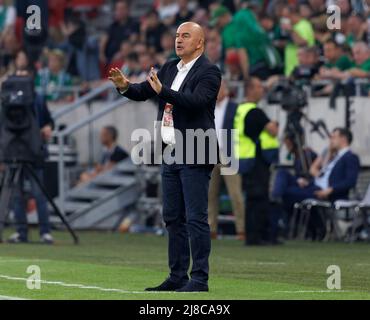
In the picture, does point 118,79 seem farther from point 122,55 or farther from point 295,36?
point 122,55

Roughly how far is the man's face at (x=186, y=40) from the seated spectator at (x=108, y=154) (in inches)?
521

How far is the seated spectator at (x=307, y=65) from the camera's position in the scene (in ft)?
75.3

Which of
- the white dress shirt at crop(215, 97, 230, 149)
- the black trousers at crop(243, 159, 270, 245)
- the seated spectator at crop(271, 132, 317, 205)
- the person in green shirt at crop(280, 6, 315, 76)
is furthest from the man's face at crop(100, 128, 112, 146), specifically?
the black trousers at crop(243, 159, 270, 245)

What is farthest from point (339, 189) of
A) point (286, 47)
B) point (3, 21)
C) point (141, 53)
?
point (3, 21)

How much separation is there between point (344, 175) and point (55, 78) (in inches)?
365

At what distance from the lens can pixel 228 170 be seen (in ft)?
70.5

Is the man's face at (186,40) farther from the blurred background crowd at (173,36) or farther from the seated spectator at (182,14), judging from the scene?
the seated spectator at (182,14)

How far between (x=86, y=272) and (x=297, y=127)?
306 inches

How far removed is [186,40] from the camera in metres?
12.6

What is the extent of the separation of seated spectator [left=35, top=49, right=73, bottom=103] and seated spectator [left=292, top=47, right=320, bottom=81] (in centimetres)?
694

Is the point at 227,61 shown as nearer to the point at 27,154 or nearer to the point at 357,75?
the point at 357,75

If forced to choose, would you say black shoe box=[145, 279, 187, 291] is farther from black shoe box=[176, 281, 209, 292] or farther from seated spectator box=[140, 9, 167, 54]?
seated spectator box=[140, 9, 167, 54]

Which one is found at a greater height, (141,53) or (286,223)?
(141,53)

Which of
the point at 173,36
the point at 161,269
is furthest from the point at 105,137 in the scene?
the point at 161,269
